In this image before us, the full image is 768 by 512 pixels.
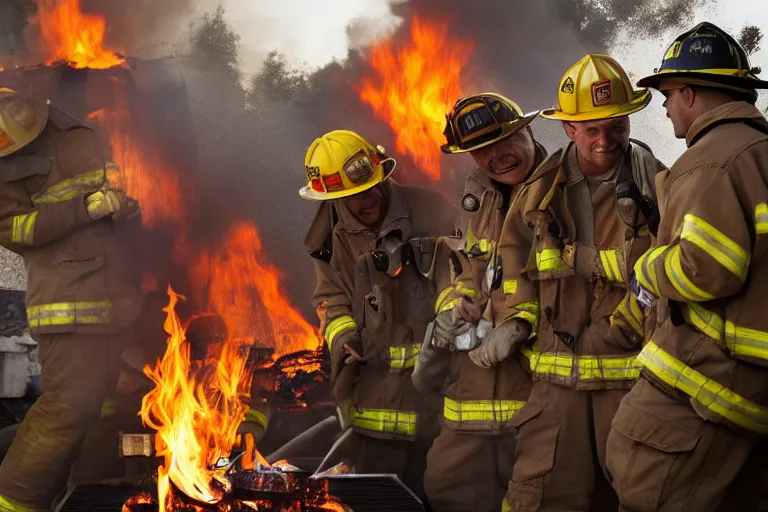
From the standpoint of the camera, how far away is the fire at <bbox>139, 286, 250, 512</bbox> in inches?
200

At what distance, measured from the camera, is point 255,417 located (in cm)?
709

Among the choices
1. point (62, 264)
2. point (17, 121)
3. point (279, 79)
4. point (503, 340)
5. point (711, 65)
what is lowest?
point (503, 340)

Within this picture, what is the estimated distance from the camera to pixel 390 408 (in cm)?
629

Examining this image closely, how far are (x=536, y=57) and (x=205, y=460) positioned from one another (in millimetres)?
5445

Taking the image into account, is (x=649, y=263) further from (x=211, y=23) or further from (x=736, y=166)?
(x=211, y=23)

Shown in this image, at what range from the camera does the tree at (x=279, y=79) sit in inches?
402

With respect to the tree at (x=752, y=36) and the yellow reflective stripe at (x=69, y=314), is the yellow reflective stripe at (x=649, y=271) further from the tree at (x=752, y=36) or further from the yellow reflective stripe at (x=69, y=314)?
the tree at (x=752, y=36)

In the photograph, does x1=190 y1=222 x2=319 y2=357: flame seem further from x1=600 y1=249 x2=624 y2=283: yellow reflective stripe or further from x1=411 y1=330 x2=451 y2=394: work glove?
x1=600 y1=249 x2=624 y2=283: yellow reflective stripe

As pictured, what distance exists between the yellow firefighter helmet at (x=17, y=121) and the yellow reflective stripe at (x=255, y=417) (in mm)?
2337

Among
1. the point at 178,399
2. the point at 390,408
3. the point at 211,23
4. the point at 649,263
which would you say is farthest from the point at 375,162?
the point at 211,23

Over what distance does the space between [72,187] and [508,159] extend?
10.2ft

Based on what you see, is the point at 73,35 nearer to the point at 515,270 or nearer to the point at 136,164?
the point at 136,164

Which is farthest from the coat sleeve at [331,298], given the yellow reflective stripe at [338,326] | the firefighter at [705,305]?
the firefighter at [705,305]

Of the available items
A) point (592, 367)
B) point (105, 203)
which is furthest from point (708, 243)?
point (105, 203)
